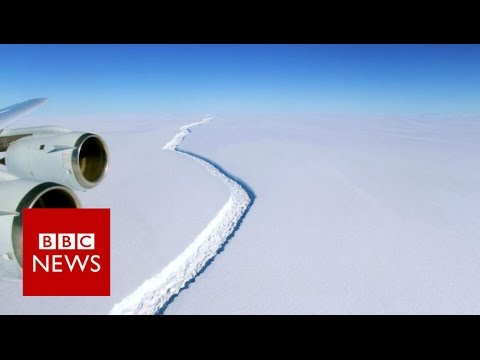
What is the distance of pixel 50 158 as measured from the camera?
123 inches

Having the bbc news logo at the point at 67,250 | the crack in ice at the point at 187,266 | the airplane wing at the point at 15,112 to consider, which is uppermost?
the airplane wing at the point at 15,112

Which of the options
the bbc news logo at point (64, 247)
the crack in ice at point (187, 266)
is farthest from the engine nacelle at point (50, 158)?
the crack in ice at point (187, 266)

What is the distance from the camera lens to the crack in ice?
341cm

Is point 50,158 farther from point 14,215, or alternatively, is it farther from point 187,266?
point 187,266

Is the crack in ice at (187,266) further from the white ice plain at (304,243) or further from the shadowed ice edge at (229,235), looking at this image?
the white ice plain at (304,243)

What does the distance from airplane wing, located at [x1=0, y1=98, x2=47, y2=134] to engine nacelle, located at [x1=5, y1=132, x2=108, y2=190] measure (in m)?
0.29

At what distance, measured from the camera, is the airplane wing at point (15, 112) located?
288cm

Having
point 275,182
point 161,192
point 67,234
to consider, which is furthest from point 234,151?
point 67,234

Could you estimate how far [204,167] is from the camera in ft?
35.6

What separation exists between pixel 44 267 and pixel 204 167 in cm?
844

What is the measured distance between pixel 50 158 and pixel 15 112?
0.88m

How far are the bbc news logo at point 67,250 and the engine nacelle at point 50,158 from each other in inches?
26.5

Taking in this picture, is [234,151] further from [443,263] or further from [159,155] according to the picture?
[443,263]

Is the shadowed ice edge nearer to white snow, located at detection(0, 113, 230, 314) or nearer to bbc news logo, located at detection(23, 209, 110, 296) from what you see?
white snow, located at detection(0, 113, 230, 314)
